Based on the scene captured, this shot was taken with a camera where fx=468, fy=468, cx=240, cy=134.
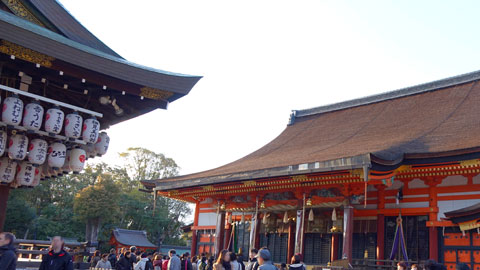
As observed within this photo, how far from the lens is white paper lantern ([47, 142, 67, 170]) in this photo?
10.0 metres

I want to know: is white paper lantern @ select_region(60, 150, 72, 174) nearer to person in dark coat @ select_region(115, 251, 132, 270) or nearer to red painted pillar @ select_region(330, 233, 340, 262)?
person in dark coat @ select_region(115, 251, 132, 270)

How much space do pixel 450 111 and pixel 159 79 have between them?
1027 centimetres

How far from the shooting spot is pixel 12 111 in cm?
895

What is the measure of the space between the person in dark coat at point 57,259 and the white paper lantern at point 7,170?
4746 mm

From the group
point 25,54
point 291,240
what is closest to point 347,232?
point 291,240

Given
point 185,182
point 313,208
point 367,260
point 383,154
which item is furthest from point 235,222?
point 383,154

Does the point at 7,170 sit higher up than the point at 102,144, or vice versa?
the point at 102,144

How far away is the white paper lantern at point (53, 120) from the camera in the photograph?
9.49 meters

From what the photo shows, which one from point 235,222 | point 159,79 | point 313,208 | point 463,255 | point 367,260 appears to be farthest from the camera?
point 235,222

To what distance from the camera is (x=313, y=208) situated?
51.5 ft

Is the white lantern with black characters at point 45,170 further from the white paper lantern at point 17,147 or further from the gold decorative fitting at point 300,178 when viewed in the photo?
the gold decorative fitting at point 300,178

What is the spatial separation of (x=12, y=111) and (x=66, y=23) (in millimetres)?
2845

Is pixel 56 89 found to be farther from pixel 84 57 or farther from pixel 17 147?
pixel 17 147

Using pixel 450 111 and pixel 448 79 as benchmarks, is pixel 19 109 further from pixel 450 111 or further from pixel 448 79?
pixel 448 79
